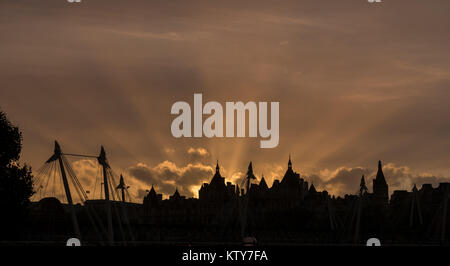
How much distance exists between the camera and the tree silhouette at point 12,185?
96.2 metres

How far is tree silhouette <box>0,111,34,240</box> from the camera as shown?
316 ft

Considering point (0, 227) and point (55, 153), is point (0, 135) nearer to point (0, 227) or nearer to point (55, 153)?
point (0, 227)

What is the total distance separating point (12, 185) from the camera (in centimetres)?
9775
